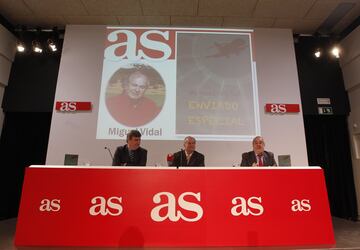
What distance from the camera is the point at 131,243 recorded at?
1.96 m

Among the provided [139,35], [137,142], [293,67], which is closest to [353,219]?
[293,67]

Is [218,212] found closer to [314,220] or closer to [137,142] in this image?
[314,220]

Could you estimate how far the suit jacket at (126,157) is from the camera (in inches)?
116

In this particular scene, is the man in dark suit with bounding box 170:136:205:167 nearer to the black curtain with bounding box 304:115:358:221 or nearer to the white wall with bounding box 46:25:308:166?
the white wall with bounding box 46:25:308:166

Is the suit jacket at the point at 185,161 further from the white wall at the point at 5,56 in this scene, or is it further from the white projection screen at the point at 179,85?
the white wall at the point at 5,56

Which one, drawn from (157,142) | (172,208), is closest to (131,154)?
(157,142)

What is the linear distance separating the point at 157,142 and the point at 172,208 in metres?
1.94

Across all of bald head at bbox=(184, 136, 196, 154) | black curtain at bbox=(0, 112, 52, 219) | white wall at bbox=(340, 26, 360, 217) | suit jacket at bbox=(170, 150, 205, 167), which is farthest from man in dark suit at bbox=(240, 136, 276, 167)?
black curtain at bbox=(0, 112, 52, 219)

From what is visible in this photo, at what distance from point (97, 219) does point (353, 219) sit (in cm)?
428

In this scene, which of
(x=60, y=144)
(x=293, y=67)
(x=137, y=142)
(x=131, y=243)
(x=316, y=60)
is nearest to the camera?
(x=131, y=243)

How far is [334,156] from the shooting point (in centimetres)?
469

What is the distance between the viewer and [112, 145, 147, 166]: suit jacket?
2937mm

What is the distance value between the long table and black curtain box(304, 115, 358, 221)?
2957 millimetres

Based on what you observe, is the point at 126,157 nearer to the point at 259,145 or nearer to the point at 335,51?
the point at 259,145
